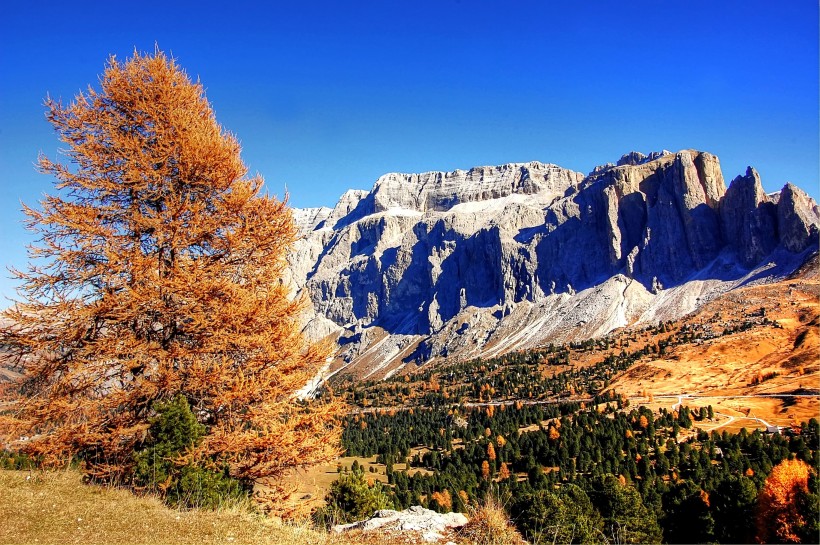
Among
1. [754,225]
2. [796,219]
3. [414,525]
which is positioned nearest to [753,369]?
[796,219]

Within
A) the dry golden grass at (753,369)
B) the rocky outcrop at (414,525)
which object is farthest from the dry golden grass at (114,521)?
the dry golden grass at (753,369)

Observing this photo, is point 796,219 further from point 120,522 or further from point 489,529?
point 120,522

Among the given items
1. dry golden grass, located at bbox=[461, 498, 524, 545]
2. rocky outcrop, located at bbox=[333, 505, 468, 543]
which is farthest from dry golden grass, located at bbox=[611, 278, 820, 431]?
dry golden grass, located at bbox=[461, 498, 524, 545]

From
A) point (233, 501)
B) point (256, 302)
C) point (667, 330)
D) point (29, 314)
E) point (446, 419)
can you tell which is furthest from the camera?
point (667, 330)

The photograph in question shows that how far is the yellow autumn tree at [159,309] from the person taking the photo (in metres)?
11.7

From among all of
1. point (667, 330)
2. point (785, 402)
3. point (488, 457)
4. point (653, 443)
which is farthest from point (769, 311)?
point (488, 457)

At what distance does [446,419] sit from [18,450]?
123751 mm

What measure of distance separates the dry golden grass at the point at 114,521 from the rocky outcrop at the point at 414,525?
163 centimetres

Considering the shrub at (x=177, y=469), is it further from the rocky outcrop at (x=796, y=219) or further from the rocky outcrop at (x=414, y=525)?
the rocky outcrop at (x=796, y=219)

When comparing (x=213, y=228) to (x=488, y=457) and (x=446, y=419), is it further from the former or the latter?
(x=446, y=419)

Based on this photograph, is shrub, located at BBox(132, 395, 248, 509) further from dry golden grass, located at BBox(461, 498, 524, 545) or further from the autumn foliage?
A: the autumn foliage

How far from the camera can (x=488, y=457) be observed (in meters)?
84.2

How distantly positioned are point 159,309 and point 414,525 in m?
8.34

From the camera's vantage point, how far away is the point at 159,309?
39.9 ft
